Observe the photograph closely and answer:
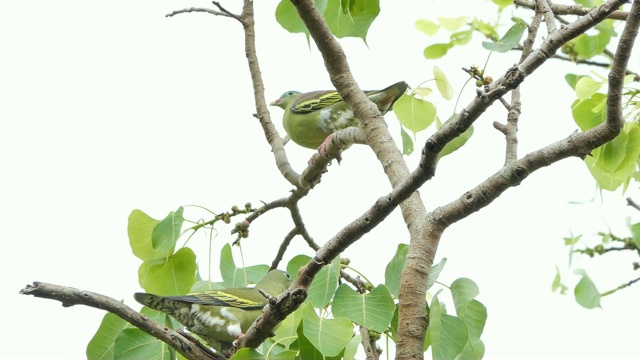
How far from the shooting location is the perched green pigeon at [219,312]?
2.96 metres

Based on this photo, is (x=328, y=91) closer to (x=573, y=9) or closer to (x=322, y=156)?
(x=322, y=156)

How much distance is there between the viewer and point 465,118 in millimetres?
1638

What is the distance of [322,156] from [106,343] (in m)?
1.26

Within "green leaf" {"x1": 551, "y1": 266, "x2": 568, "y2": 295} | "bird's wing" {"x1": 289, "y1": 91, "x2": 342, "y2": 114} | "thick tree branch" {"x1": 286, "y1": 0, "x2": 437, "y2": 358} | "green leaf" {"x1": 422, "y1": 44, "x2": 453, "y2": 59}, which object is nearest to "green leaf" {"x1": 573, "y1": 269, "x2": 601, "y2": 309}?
"green leaf" {"x1": 551, "y1": 266, "x2": 568, "y2": 295}

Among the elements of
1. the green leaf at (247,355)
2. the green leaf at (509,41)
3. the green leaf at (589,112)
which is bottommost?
the green leaf at (247,355)

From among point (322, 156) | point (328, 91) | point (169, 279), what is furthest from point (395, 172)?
point (328, 91)

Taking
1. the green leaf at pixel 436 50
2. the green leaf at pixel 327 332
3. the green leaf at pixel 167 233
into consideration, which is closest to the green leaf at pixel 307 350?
the green leaf at pixel 327 332

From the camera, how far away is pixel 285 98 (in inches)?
221

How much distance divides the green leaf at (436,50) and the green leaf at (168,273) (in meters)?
1.42

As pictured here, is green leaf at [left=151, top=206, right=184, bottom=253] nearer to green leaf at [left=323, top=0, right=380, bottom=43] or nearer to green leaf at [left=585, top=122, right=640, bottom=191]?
green leaf at [left=323, top=0, right=380, bottom=43]

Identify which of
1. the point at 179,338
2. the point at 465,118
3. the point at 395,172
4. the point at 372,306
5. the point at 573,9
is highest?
the point at 573,9

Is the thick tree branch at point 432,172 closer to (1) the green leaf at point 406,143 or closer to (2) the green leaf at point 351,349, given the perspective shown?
(2) the green leaf at point 351,349

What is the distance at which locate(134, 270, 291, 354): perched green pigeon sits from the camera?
116 inches

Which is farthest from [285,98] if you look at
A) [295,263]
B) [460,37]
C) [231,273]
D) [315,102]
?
[295,263]
